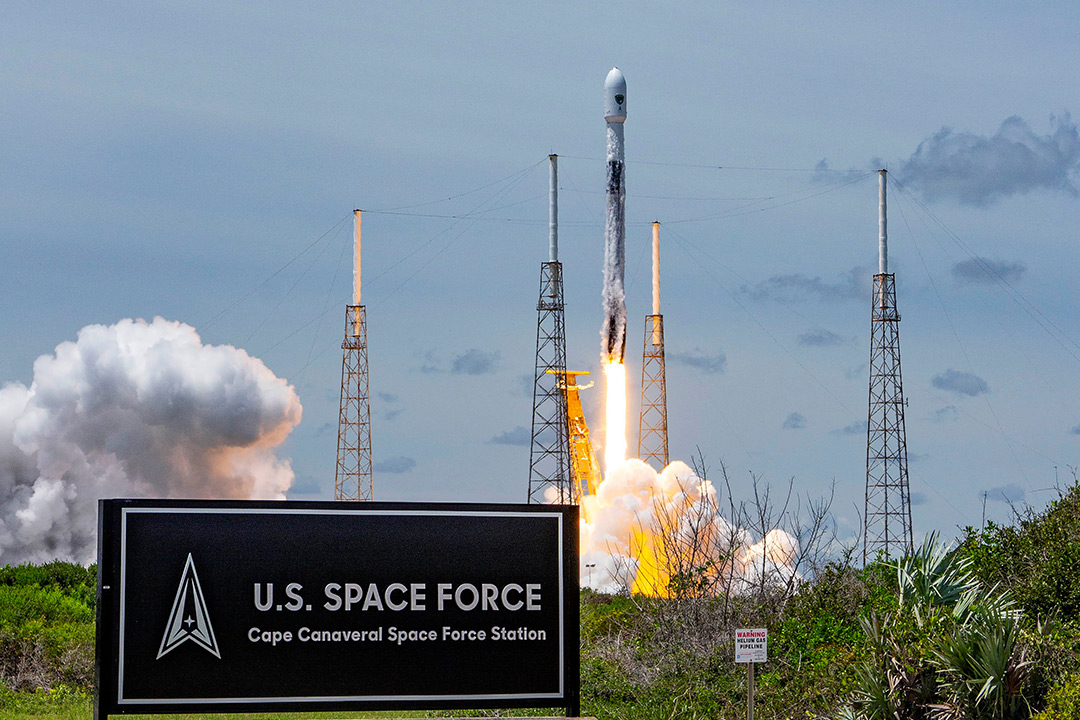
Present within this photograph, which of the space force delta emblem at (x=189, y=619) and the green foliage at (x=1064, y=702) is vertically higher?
the space force delta emblem at (x=189, y=619)

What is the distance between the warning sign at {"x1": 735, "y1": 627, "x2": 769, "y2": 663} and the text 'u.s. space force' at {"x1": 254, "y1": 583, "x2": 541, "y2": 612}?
400 centimetres

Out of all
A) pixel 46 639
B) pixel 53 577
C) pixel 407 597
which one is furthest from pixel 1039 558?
pixel 53 577

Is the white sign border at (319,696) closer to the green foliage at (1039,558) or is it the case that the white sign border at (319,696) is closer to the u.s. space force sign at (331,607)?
the u.s. space force sign at (331,607)

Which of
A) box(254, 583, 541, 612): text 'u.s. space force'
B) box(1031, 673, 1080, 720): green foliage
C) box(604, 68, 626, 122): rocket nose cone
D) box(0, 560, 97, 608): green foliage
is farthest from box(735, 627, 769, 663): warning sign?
box(604, 68, 626, 122): rocket nose cone

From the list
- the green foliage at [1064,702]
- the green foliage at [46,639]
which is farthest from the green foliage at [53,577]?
the green foliage at [1064,702]

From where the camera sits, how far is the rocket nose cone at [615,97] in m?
54.3

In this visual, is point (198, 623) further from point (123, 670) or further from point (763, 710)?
point (763, 710)

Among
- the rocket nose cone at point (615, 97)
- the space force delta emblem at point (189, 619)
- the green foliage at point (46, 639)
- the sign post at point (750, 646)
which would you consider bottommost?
the green foliage at point (46, 639)

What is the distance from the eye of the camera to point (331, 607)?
10727 millimetres

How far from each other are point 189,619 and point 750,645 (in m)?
6.67

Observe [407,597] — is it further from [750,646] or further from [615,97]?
[615,97]

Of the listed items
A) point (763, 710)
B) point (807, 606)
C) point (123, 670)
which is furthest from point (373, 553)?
point (807, 606)

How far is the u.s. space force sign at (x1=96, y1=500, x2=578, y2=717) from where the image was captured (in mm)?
10516

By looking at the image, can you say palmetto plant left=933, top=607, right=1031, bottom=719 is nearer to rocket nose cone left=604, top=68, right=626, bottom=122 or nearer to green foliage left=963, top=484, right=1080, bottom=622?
green foliage left=963, top=484, right=1080, bottom=622
